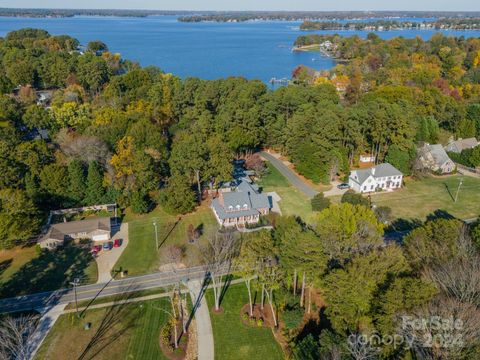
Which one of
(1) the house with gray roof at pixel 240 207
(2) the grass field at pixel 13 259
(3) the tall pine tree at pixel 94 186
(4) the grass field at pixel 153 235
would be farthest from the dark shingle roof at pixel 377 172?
(2) the grass field at pixel 13 259

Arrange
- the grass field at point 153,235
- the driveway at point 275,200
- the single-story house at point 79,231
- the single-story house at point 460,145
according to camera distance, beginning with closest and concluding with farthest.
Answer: the grass field at point 153,235 < the single-story house at point 79,231 < the driveway at point 275,200 < the single-story house at point 460,145

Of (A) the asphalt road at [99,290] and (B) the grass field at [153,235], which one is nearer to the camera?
(A) the asphalt road at [99,290]

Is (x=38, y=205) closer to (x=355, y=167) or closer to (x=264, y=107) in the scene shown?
(x=264, y=107)

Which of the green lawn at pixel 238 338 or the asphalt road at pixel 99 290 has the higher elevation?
the asphalt road at pixel 99 290

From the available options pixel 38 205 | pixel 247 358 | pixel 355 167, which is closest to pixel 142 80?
pixel 38 205

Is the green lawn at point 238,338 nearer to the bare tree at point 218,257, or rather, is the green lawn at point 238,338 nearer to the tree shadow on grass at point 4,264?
the bare tree at point 218,257

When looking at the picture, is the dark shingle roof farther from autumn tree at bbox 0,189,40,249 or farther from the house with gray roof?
autumn tree at bbox 0,189,40,249

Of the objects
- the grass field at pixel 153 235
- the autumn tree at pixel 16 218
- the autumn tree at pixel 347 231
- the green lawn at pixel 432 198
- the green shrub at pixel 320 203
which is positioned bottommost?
the green lawn at pixel 432 198

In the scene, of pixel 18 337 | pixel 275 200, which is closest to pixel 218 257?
pixel 18 337

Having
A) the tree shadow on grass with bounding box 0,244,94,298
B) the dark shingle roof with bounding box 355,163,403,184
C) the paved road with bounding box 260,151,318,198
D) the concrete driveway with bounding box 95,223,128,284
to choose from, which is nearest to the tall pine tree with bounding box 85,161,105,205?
the concrete driveway with bounding box 95,223,128,284
